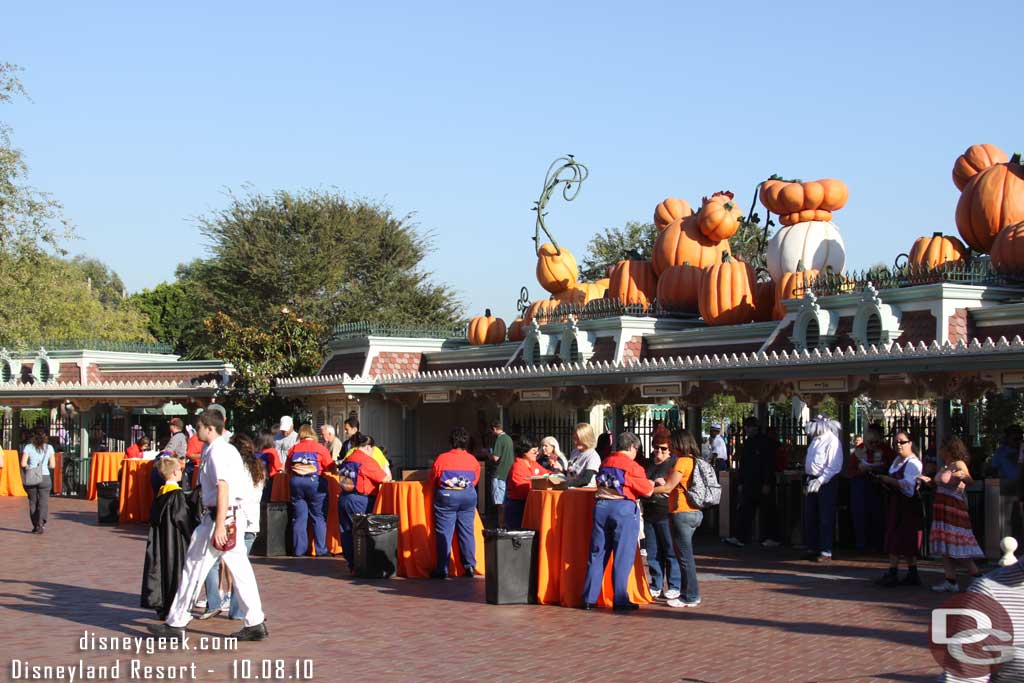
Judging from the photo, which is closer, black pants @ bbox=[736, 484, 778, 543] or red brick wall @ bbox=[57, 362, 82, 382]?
black pants @ bbox=[736, 484, 778, 543]

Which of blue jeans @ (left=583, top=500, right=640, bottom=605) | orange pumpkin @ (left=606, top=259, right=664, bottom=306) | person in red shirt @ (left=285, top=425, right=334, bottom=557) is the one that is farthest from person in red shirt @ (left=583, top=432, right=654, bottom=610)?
orange pumpkin @ (left=606, top=259, right=664, bottom=306)

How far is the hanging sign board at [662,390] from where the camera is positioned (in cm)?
1855

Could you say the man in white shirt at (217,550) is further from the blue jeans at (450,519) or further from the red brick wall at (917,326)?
the red brick wall at (917,326)

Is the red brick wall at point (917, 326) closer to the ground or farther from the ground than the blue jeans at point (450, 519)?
farther from the ground

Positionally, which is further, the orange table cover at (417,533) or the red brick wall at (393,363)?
the red brick wall at (393,363)

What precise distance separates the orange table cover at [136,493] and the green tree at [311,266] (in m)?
26.1

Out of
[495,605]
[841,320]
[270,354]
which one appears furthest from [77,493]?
[495,605]

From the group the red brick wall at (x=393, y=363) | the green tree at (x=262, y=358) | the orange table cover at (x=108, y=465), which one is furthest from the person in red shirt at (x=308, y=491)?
the green tree at (x=262, y=358)

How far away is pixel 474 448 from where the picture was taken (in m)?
25.2

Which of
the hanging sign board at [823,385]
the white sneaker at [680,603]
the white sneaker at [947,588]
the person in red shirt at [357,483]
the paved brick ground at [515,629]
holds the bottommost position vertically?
the paved brick ground at [515,629]

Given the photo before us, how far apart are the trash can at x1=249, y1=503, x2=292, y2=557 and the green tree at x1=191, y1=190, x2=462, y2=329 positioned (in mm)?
31483

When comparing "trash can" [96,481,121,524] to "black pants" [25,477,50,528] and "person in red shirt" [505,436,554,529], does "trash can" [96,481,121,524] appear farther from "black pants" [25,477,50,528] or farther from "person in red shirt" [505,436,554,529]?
"person in red shirt" [505,436,554,529]

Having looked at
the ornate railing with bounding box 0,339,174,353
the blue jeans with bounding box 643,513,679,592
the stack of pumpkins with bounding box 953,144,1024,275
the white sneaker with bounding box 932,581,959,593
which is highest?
the stack of pumpkins with bounding box 953,144,1024,275

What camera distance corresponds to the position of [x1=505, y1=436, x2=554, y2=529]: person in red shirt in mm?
13812
